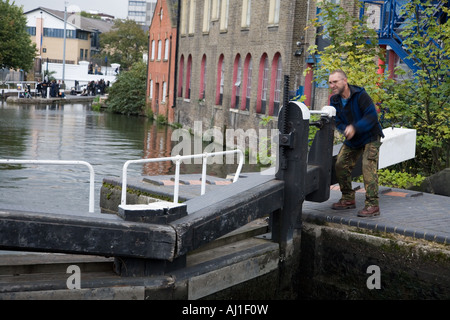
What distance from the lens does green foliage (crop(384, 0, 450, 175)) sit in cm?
1324

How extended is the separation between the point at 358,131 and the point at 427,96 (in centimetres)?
495

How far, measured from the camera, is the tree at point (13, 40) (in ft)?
230

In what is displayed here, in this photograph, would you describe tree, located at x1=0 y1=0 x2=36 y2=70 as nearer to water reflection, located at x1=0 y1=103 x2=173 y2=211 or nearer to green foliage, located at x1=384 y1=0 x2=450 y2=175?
water reflection, located at x1=0 y1=103 x2=173 y2=211

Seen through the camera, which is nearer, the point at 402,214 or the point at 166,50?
the point at 402,214

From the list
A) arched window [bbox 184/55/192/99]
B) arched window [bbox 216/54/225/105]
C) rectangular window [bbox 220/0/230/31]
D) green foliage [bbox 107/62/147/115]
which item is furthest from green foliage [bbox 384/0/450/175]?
green foliage [bbox 107/62/147/115]

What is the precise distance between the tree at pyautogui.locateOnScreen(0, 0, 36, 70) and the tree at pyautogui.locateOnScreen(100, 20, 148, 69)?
27.0 meters

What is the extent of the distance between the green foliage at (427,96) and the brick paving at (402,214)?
2.56m

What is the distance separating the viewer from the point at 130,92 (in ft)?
176

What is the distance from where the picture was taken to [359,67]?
1422 centimetres

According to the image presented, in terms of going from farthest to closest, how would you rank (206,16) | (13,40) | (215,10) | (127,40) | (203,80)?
(127,40) → (13,40) → (203,80) → (206,16) → (215,10)

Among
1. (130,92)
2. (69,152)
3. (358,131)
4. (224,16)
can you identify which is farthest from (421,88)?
(130,92)

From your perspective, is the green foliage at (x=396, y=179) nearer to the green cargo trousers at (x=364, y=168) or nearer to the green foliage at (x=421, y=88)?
the green foliage at (x=421, y=88)

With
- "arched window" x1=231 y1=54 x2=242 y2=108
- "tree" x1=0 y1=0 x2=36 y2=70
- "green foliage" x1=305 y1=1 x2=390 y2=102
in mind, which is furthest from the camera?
"tree" x1=0 y1=0 x2=36 y2=70

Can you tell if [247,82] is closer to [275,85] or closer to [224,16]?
[275,85]
